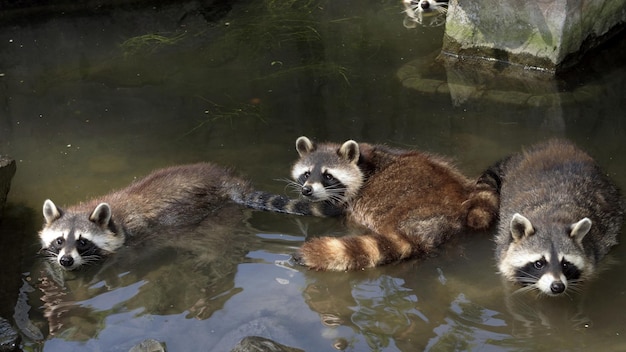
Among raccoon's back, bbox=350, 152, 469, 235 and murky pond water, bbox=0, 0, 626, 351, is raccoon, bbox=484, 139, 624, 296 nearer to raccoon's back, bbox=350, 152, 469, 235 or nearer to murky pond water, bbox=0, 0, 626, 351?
murky pond water, bbox=0, 0, 626, 351

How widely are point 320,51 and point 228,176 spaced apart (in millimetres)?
2634

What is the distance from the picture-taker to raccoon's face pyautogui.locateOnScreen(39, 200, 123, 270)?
5.74 m

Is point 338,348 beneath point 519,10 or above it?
beneath

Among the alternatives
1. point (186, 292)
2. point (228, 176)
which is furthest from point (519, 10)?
point (186, 292)

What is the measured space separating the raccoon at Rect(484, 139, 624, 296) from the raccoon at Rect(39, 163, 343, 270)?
1.27m

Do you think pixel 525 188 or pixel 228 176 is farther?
pixel 228 176

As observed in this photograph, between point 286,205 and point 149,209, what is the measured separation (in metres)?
0.96

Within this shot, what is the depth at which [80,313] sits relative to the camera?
513 centimetres

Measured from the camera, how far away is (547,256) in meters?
5.05

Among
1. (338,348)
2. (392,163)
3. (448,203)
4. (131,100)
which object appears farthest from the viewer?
(131,100)

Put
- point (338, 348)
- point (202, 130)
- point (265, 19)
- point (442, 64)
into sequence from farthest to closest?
point (265, 19) < point (442, 64) < point (202, 130) < point (338, 348)

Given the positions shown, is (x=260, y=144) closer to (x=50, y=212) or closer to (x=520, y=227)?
(x=50, y=212)

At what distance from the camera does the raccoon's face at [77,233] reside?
574 cm

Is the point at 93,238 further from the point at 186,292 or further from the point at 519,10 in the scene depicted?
the point at 519,10
